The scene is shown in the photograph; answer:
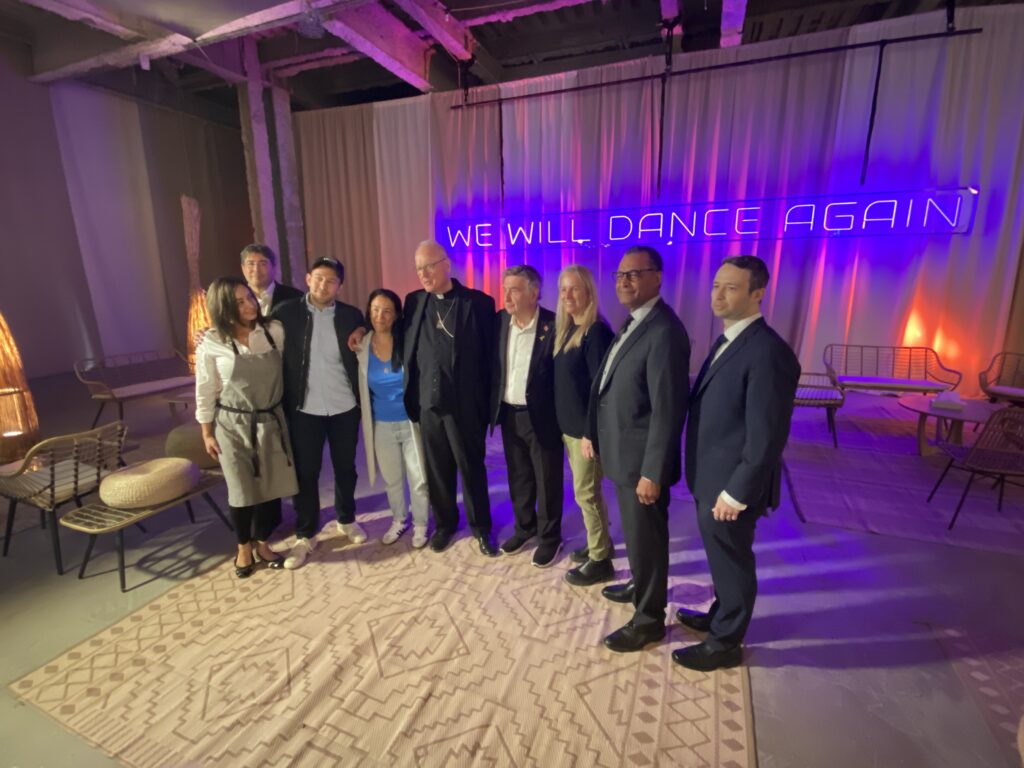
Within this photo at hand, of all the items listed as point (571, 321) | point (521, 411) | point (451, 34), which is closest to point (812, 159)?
point (451, 34)

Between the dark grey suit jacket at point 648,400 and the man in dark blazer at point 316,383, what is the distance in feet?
5.11

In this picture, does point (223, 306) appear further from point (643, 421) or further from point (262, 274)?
point (643, 421)

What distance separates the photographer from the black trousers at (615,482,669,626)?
7.18 feet

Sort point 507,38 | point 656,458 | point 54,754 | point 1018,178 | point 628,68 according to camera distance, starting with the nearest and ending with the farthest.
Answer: point 54,754, point 656,458, point 1018,178, point 628,68, point 507,38

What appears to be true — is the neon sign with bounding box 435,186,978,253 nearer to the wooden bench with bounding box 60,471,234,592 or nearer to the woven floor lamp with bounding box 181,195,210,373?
the woven floor lamp with bounding box 181,195,210,373

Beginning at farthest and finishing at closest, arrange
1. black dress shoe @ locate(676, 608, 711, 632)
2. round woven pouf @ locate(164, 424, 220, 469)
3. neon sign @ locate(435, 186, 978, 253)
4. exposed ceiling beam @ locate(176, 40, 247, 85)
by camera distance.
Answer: exposed ceiling beam @ locate(176, 40, 247, 85) → neon sign @ locate(435, 186, 978, 253) → round woven pouf @ locate(164, 424, 220, 469) → black dress shoe @ locate(676, 608, 711, 632)

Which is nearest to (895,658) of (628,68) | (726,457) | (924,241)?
(726,457)

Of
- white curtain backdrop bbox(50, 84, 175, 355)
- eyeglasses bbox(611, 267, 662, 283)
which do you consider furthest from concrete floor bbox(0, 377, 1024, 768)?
white curtain backdrop bbox(50, 84, 175, 355)

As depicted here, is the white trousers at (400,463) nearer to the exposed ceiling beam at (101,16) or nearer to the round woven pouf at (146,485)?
the round woven pouf at (146,485)

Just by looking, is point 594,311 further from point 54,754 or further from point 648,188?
point 648,188

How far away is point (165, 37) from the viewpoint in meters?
5.32

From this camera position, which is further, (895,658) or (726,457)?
(895,658)

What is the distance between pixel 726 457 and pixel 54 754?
2.71m

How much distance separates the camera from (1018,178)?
207 inches
